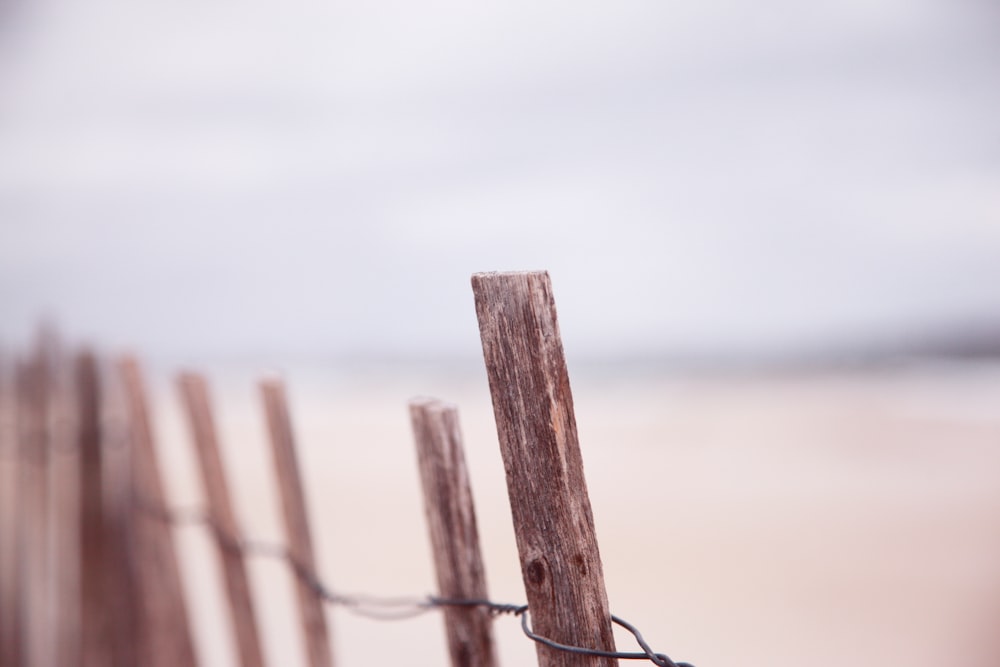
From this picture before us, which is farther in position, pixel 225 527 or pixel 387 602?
pixel 225 527

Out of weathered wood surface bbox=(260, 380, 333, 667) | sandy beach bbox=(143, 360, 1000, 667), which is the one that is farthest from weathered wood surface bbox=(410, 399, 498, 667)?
sandy beach bbox=(143, 360, 1000, 667)

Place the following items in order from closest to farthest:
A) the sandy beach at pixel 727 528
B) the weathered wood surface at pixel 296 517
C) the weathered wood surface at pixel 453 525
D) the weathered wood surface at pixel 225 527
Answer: the weathered wood surface at pixel 453 525 < the weathered wood surface at pixel 296 517 < the weathered wood surface at pixel 225 527 < the sandy beach at pixel 727 528

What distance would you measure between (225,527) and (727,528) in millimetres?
5924

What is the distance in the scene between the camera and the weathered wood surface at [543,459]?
2.86ft

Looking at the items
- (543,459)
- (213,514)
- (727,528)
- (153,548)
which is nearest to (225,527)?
(213,514)

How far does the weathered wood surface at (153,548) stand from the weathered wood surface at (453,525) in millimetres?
1645

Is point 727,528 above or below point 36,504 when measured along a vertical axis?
below

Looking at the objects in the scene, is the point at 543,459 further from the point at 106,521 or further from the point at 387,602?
the point at 106,521

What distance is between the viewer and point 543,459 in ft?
2.93

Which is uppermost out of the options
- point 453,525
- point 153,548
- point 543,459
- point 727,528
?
point 543,459

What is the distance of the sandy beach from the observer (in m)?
4.68

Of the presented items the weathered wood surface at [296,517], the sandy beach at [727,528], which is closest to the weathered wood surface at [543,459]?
the weathered wood surface at [296,517]

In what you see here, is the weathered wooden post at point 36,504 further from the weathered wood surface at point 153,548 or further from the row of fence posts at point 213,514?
the weathered wood surface at point 153,548

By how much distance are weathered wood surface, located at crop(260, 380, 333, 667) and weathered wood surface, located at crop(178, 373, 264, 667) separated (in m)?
0.32
